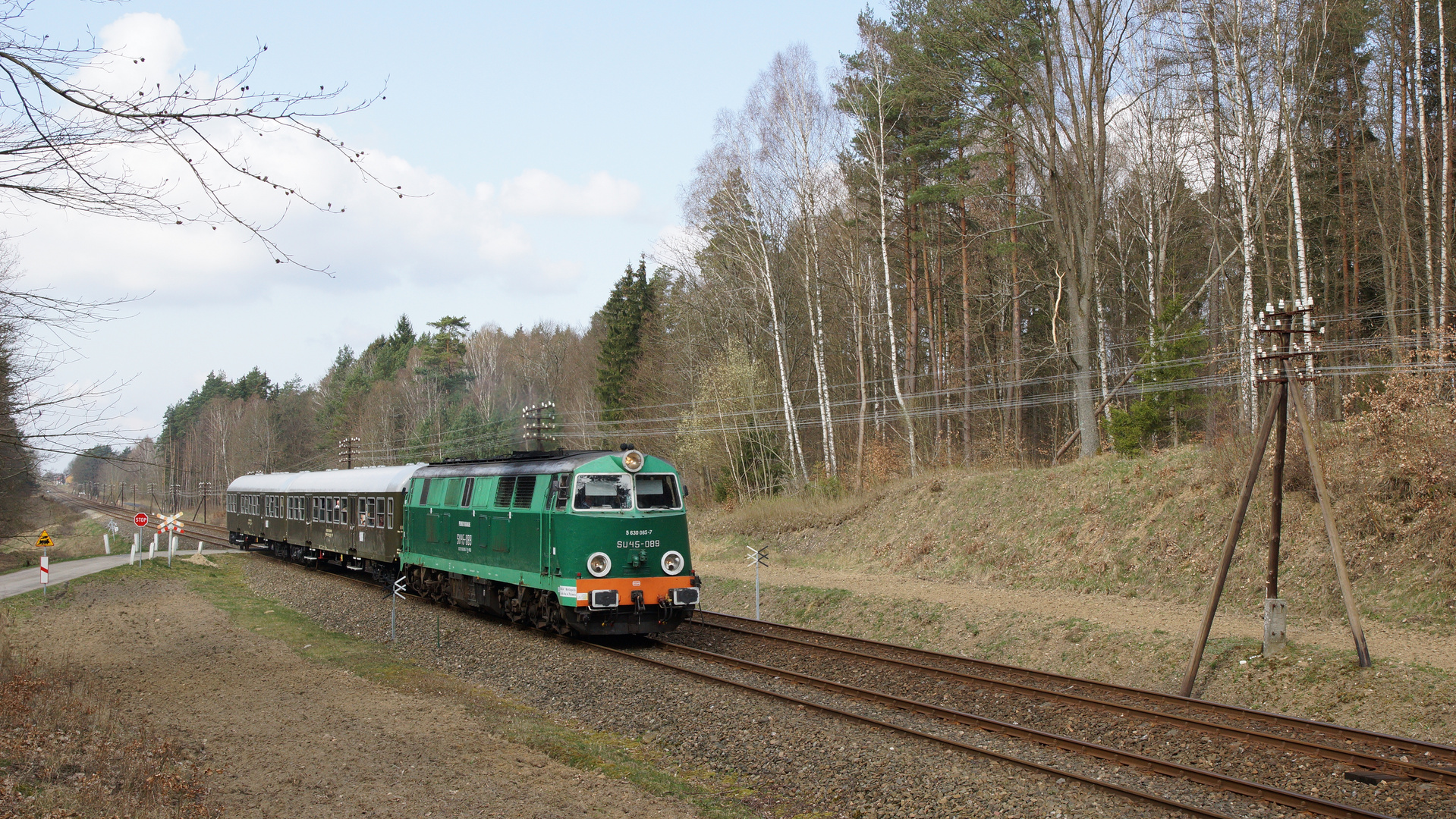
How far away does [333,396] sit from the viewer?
97.6 metres

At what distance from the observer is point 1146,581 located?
58.6ft

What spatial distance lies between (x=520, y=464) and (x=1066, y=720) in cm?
1019

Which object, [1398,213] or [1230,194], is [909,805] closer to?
[1398,213]

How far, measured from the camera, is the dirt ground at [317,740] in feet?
24.7

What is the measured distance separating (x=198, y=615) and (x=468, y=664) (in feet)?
28.6

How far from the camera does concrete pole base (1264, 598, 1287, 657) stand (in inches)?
478

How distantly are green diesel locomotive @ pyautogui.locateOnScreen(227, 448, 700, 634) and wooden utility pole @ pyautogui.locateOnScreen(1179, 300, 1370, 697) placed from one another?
7749mm

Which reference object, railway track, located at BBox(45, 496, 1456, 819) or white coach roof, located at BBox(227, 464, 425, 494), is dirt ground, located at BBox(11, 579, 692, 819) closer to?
railway track, located at BBox(45, 496, 1456, 819)

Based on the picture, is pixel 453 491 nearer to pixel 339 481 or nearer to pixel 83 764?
pixel 339 481

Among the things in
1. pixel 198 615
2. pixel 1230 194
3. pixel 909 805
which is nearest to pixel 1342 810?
pixel 909 805

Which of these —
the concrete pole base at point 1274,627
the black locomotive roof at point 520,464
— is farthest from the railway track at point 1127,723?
the black locomotive roof at point 520,464

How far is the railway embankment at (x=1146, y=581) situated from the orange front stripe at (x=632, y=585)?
417 cm

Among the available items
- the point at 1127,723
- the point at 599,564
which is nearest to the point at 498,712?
the point at 599,564

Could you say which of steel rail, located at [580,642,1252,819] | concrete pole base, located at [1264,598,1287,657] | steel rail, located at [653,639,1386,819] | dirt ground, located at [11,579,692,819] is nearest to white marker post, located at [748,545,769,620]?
steel rail, located at [580,642,1252,819]
